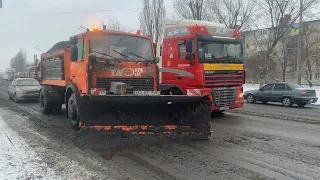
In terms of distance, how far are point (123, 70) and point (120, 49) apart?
66 cm

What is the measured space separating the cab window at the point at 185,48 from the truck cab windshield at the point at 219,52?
29 cm

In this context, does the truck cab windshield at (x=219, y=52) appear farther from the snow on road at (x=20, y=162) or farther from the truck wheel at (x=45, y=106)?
the snow on road at (x=20, y=162)

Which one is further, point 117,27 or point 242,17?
point 117,27

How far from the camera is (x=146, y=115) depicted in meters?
7.22

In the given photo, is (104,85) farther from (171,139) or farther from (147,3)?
(147,3)

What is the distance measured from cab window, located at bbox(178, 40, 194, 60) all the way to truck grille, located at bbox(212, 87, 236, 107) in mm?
1559

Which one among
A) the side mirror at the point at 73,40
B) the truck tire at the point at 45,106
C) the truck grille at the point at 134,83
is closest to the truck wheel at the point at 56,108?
the truck tire at the point at 45,106

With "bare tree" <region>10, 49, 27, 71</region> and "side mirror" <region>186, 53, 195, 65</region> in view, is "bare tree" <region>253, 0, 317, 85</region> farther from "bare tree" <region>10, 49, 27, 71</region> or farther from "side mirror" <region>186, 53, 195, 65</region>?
"bare tree" <region>10, 49, 27, 71</region>

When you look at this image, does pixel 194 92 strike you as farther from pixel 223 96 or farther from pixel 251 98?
pixel 251 98

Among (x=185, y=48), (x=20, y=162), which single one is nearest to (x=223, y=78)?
(x=185, y=48)

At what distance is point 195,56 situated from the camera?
1087cm

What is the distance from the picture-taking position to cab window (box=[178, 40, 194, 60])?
35.8ft

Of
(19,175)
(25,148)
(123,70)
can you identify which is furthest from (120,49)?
(19,175)

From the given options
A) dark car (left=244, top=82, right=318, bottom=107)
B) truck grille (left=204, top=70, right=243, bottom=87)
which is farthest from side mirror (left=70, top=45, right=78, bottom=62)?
dark car (left=244, top=82, right=318, bottom=107)
